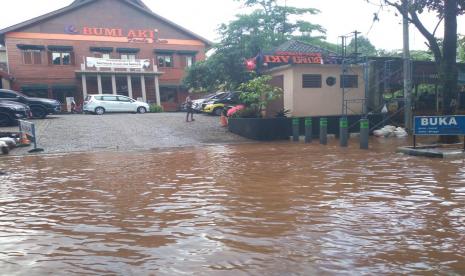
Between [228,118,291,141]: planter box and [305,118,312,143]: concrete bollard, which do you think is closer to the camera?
[305,118,312,143]: concrete bollard

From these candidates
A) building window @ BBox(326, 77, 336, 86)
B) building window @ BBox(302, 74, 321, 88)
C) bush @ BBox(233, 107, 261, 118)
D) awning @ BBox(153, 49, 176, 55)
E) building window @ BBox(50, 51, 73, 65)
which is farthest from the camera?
awning @ BBox(153, 49, 176, 55)

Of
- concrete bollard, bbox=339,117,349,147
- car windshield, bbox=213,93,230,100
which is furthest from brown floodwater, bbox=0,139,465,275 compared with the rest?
car windshield, bbox=213,93,230,100

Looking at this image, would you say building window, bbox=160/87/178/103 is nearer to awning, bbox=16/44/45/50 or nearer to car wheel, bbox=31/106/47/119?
awning, bbox=16/44/45/50

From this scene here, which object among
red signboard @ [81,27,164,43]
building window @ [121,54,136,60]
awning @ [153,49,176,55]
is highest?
red signboard @ [81,27,164,43]

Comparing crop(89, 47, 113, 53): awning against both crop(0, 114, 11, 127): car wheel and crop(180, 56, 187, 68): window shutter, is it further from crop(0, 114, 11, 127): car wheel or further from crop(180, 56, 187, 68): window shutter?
crop(0, 114, 11, 127): car wheel

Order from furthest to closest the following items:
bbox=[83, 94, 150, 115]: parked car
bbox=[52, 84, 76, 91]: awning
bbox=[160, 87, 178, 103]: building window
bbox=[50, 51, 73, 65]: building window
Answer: bbox=[160, 87, 178, 103]: building window → bbox=[50, 51, 73, 65]: building window → bbox=[52, 84, 76, 91]: awning → bbox=[83, 94, 150, 115]: parked car

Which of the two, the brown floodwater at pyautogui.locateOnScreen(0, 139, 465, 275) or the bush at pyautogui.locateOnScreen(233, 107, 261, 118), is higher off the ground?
the bush at pyautogui.locateOnScreen(233, 107, 261, 118)

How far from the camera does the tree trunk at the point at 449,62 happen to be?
12719mm

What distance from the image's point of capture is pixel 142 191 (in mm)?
6773

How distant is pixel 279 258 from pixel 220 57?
21.3 meters

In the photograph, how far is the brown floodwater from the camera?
11.9ft

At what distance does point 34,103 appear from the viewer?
68.7ft

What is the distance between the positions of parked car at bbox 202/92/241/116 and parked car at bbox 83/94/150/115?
19.1 ft

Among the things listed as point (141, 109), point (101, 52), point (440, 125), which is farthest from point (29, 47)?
point (440, 125)
